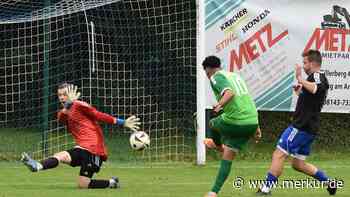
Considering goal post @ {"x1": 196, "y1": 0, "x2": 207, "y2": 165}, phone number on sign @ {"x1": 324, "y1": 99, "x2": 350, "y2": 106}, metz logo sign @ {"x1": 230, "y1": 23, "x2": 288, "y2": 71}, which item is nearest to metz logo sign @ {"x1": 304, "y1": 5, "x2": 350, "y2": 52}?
metz logo sign @ {"x1": 230, "y1": 23, "x2": 288, "y2": 71}

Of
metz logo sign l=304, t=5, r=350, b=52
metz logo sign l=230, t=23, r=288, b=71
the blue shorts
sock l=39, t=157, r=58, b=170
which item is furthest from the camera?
metz logo sign l=304, t=5, r=350, b=52

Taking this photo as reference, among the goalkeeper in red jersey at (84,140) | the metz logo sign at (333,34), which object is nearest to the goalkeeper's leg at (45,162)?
the goalkeeper in red jersey at (84,140)

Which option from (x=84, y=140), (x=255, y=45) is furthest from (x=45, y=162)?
(x=255, y=45)

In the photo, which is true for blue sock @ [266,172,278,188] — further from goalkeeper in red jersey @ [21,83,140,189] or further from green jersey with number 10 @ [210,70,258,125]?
goalkeeper in red jersey @ [21,83,140,189]

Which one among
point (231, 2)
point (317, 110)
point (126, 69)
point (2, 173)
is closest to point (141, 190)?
point (317, 110)

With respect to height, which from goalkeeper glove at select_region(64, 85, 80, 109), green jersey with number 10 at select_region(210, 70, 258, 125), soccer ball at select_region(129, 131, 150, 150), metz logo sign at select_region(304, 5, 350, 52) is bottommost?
soccer ball at select_region(129, 131, 150, 150)

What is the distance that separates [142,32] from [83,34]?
1613 millimetres

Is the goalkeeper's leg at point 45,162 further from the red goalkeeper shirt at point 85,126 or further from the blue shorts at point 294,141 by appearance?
the blue shorts at point 294,141

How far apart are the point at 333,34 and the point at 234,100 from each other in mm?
7204

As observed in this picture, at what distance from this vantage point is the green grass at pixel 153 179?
474 inches

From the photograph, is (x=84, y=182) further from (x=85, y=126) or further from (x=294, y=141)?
(x=294, y=141)

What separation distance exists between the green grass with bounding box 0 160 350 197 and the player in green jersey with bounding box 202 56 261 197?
0.82m

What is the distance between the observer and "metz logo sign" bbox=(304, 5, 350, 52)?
1789 centimetres

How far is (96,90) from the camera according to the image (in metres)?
19.3
